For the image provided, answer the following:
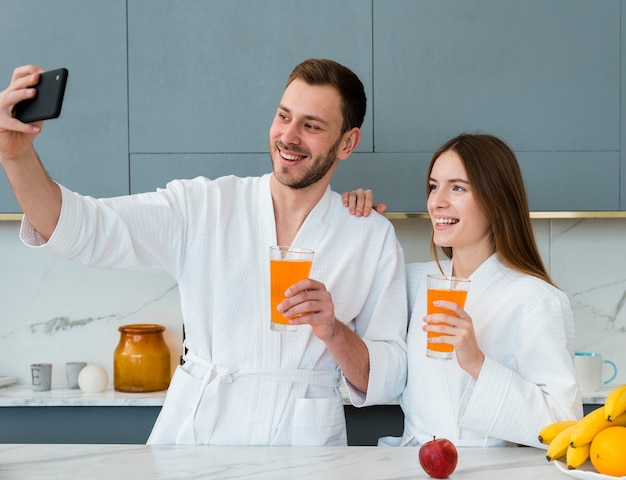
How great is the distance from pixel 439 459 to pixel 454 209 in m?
0.75

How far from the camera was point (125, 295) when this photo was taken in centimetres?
324

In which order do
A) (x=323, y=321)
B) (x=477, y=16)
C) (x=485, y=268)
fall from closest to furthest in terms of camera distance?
(x=323, y=321) → (x=485, y=268) → (x=477, y=16)

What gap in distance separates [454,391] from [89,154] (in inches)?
61.0

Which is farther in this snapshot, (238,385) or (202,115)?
(202,115)

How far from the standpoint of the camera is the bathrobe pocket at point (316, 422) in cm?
200

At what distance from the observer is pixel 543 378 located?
1826 mm

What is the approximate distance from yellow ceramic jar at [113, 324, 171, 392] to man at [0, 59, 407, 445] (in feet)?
2.87

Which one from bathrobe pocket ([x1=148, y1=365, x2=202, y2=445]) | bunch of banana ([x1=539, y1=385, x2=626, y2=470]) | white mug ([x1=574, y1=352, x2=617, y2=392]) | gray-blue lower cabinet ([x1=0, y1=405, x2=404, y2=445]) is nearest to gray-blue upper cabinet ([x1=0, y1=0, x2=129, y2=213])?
gray-blue lower cabinet ([x1=0, y1=405, x2=404, y2=445])

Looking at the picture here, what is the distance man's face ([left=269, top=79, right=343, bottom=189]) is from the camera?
2145 mm

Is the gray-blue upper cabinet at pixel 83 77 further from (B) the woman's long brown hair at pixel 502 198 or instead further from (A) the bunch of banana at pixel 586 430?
(A) the bunch of banana at pixel 586 430

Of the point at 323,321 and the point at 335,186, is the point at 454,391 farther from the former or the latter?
the point at 335,186

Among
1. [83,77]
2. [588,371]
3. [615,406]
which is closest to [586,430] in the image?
[615,406]

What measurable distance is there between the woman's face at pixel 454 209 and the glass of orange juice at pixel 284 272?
482mm

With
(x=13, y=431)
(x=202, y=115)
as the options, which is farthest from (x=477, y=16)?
(x=13, y=431)
